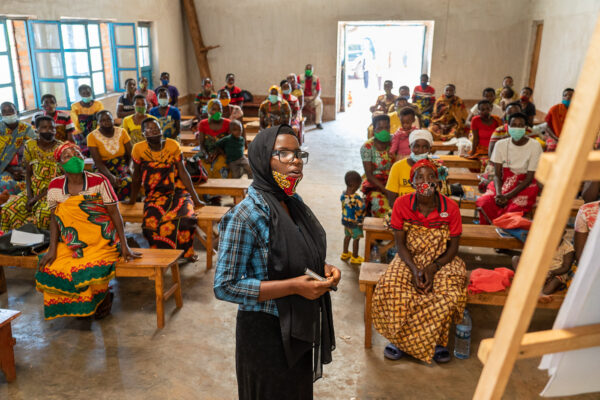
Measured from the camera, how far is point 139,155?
5234 millimetres

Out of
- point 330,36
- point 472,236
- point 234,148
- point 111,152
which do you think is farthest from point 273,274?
point 330,36

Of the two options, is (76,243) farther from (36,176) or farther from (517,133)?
(517,133)

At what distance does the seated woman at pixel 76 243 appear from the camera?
4145 millimetres

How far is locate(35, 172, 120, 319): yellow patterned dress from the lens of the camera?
4148 mm

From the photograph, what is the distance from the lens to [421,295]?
373 centimetres

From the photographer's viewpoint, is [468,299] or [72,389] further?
[468,299]

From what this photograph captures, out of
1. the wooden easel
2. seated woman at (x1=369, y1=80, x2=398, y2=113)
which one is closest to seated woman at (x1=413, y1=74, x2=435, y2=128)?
seated woman at (x1=369, y1=80, x2=398, y2=113)

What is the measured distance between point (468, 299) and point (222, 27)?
509 inches

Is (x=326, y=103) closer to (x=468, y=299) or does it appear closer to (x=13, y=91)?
(x=13, y=91)

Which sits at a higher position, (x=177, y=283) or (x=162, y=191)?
(x=162, y=191)

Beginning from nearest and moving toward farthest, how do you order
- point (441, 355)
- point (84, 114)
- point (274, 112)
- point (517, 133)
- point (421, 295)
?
1. point (421, 295)
2. point (441, 355)
3. point (517, 133)
4. point (84, 114)
5. point (274, 112)

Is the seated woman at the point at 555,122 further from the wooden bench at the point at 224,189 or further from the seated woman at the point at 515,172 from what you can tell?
the wooden bench at the point at 224,189

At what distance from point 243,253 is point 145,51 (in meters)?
12.3

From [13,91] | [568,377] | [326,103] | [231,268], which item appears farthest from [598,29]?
[326,103]
